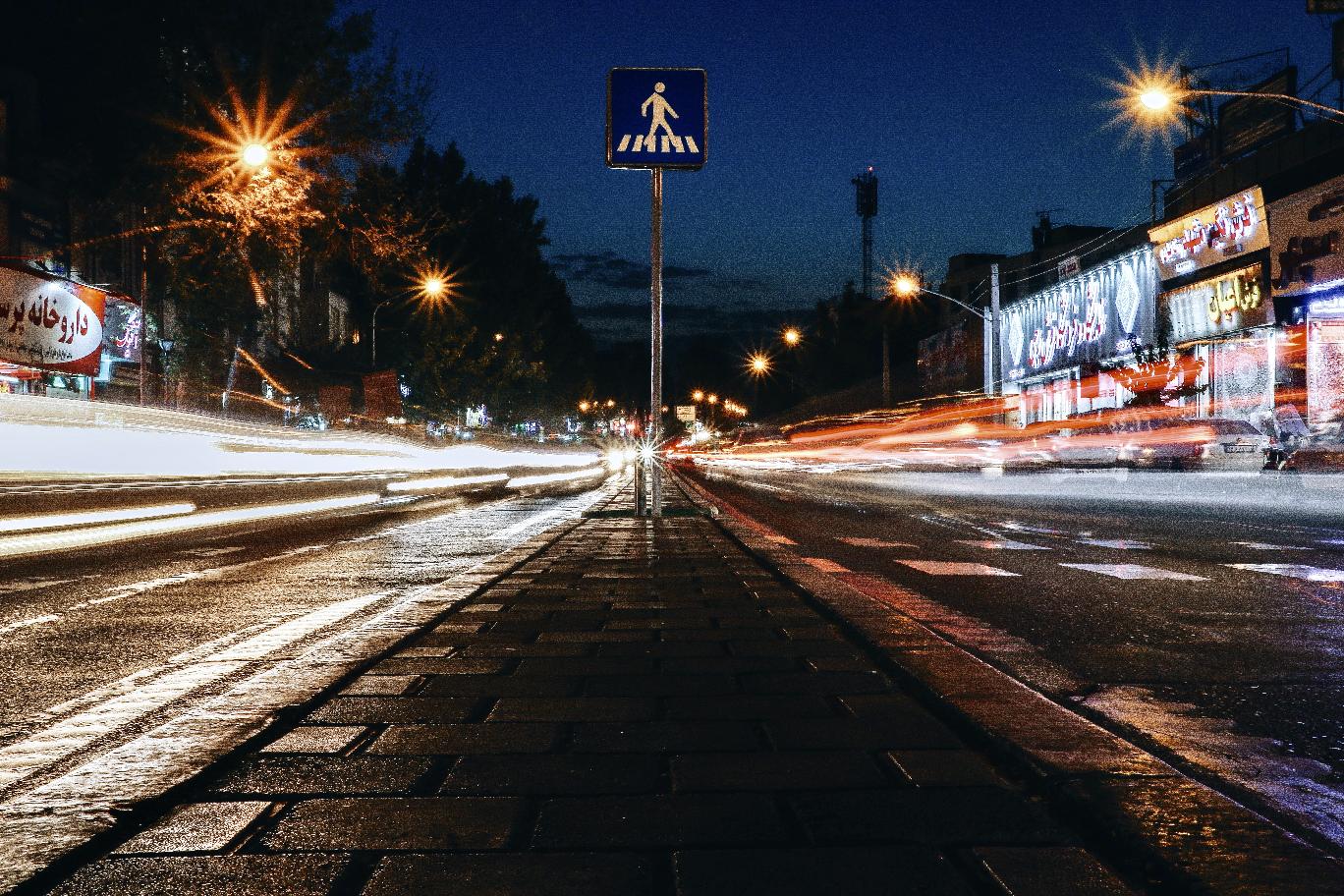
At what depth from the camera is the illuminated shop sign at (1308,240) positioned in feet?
92.1

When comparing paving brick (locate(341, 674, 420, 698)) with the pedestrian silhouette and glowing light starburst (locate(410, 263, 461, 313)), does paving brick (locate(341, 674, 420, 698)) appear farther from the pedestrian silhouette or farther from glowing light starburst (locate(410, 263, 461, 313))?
glowing light starburst (locate(410, 263, 461, 313))

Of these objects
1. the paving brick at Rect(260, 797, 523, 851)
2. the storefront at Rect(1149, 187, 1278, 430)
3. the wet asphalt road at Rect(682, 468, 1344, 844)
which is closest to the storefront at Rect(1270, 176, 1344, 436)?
the storefront at Rect(1149, 187, 1278, 430)

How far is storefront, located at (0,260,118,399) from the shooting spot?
19.2 meters

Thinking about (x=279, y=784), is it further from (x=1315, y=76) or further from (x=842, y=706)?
(x=1315, y=76)

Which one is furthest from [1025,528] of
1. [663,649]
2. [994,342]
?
[994,342]

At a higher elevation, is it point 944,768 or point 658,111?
point 658,111

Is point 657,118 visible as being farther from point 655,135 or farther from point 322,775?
point 322,775

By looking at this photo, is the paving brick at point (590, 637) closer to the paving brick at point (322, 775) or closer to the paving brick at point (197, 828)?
the paving brick at point (322, 775)

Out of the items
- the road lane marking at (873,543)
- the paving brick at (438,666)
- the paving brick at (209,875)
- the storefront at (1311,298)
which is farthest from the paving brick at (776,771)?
the storefront at (1311,298)

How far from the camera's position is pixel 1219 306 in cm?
3409

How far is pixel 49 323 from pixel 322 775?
66.1 ft

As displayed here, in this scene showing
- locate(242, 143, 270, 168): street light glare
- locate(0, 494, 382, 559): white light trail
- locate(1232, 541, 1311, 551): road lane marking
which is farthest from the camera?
locate(242, 143, 270, 168): street light glare

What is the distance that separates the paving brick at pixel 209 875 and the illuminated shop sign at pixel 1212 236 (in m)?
34.0

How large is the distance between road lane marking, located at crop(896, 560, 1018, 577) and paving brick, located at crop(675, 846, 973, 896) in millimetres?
7268
